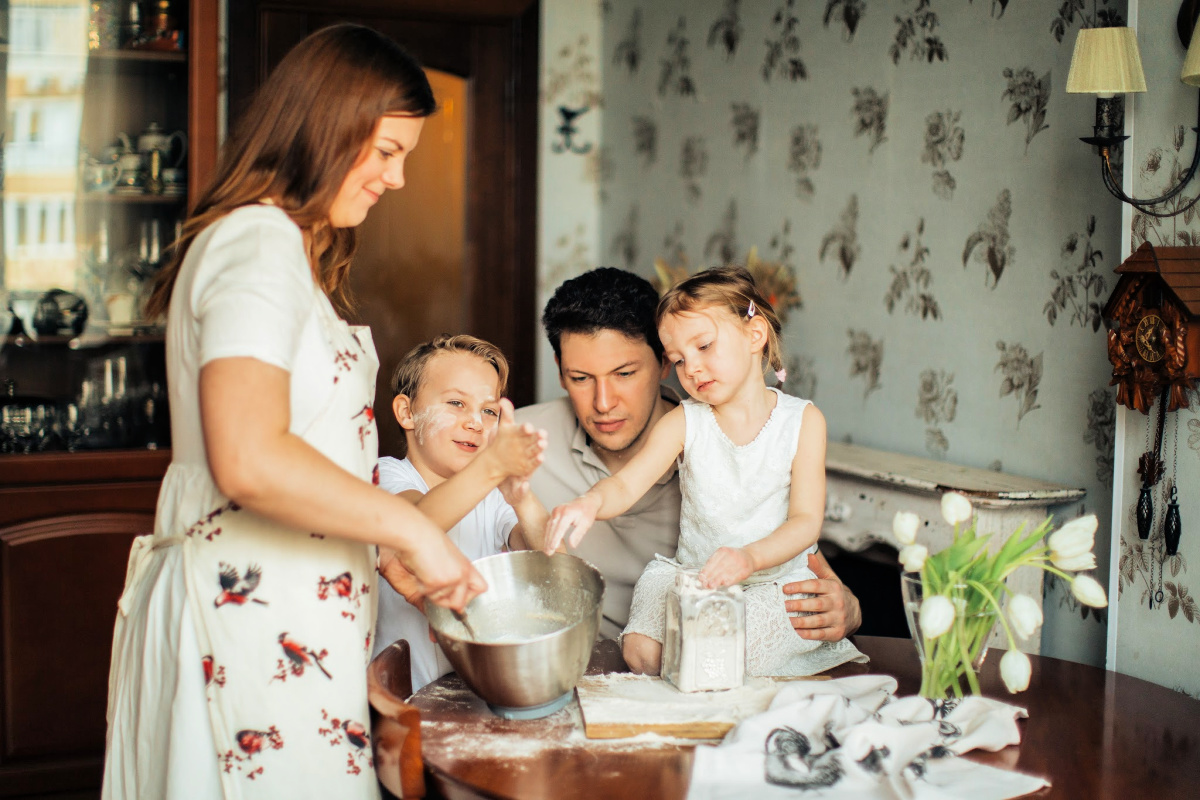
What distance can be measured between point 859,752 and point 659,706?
0.83ft

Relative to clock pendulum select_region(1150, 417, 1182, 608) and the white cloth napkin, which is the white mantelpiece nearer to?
clock pendulum select_region(1150, 417, 1182, 608)

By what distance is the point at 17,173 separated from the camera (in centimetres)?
274

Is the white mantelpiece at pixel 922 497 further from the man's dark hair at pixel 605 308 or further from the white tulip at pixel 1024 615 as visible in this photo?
the white tulip at pixel 1024 615

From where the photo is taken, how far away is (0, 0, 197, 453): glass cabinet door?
8.96ft

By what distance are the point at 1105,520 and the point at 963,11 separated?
1.05 meters

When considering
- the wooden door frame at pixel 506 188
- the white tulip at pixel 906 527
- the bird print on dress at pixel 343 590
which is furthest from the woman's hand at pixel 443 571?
the wooden door frame at pixel 506 188

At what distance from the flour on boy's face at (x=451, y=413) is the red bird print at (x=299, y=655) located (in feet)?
2.06

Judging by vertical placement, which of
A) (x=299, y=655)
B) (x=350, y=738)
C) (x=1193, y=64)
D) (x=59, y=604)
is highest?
(x=1193, y=64)

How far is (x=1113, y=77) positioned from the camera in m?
1.50

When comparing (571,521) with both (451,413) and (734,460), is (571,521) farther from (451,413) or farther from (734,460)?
(451,413)

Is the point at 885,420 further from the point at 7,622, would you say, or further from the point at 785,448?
the point at 7,622

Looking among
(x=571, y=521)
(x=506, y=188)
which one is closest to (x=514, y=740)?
(x=571, y=521)

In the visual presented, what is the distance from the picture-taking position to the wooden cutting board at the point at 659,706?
1197mm

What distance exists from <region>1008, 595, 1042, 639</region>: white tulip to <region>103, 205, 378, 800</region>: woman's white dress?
0.74 m
